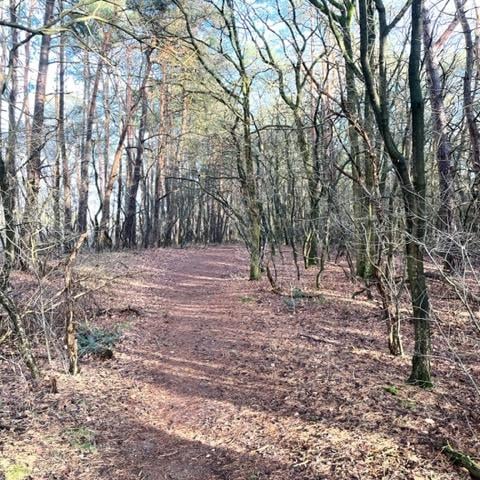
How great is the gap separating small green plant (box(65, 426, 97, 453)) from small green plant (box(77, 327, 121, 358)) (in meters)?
1.90

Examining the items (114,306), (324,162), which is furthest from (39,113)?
(324,162)

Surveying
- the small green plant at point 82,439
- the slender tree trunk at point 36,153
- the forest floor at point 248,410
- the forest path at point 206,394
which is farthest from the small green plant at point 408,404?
the slender tree trunk at point 36,153

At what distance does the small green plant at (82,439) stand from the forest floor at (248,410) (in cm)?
1

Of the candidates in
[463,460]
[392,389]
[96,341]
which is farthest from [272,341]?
[463,460]

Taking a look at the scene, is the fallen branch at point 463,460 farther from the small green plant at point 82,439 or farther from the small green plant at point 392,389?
the small green plant at point 82,439

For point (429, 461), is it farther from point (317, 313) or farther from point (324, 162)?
point (324, 162)

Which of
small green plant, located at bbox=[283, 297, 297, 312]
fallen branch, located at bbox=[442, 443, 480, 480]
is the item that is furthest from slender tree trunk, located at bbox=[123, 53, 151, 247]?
fallen branch, located at bbox=[442, 443, 480, 480]

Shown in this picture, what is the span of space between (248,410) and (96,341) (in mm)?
2903

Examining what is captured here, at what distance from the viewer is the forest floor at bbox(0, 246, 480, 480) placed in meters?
3.30

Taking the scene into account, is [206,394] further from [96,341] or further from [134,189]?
[134,189]

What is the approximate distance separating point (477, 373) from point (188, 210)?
2319 cm

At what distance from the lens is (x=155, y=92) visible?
1894 cm

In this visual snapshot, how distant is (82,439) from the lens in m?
3.80

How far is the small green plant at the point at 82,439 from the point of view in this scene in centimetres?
368
